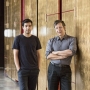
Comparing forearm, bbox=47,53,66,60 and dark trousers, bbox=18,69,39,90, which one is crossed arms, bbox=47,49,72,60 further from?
dark trousers, bbox=18,69,39,90

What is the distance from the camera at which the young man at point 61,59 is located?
4.23 meters

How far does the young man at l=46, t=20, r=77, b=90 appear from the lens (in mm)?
4227

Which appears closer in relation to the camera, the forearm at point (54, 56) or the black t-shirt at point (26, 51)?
the forearm at point (54, 56)

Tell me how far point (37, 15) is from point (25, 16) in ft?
3.79

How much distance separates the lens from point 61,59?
4.27m

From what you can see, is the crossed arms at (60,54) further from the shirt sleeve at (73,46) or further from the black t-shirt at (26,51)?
the black t-shirt at (26,51)

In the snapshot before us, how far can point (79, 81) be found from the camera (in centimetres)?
455

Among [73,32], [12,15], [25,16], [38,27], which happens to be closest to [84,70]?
[73,32]

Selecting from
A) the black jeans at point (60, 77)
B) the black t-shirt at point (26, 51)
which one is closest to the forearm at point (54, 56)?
the black jeans at point (60, 77)

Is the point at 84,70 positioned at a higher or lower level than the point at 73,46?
lower

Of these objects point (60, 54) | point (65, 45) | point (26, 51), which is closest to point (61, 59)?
point (60, 54)

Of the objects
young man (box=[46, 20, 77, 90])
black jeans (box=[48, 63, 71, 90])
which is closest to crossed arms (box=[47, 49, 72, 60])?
young man (box=[46, 20, 77, 90])

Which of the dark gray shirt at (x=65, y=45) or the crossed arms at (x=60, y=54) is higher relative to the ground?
the dark gray shirt at (x=65, y=45)

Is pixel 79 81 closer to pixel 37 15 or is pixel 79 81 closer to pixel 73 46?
pixel 73 46
